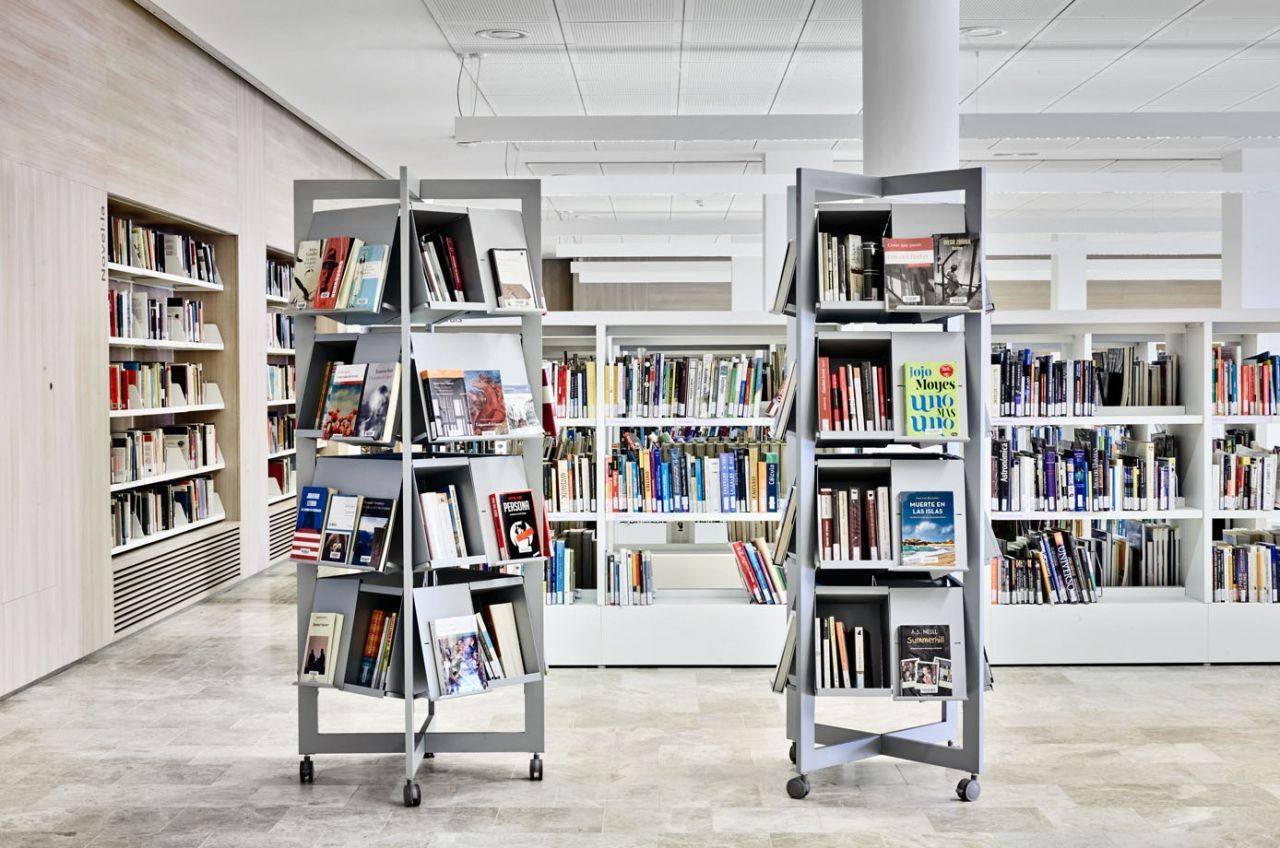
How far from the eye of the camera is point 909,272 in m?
4.02

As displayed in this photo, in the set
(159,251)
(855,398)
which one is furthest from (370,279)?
(159,251)

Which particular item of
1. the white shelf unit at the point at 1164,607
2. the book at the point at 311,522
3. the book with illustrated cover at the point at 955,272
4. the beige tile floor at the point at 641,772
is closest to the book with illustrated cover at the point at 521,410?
the book at the point at 311,522

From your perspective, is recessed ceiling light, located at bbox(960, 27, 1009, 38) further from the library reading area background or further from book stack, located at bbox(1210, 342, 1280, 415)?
book stack, located at bbox(1210, 342, 1280, 415)

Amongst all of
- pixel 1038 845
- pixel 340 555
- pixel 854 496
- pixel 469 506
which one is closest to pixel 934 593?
pixel 854 496

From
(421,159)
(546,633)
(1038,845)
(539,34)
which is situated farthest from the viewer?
(421,159)

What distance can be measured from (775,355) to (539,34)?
2.78 meters

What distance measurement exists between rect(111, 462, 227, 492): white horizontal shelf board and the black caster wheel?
497 cm

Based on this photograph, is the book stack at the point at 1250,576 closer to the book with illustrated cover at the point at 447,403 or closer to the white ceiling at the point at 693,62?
the white ceiling at the point at 693,62

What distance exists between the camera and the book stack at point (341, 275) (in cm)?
404

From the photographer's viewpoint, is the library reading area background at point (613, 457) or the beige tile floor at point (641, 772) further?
the library reading area background at point (613, 457)

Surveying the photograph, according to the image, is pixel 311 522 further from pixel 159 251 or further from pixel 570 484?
pixel 159 251

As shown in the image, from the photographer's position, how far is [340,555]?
407 centimetres

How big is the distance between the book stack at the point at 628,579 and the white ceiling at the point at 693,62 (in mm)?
3247

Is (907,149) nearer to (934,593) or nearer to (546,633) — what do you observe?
(934,593)
